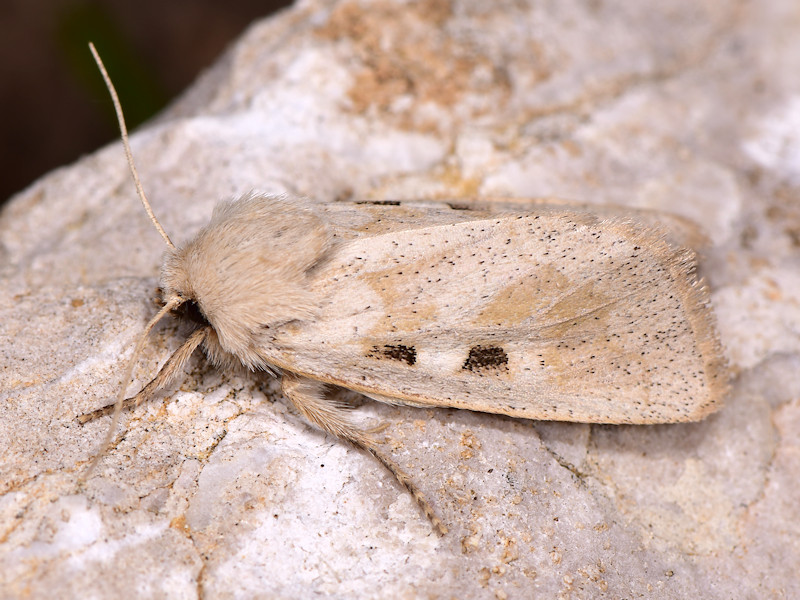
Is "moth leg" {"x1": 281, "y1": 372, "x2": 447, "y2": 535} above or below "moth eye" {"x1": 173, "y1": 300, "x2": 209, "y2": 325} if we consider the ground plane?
below

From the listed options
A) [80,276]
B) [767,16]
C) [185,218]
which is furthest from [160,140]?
[767,16]

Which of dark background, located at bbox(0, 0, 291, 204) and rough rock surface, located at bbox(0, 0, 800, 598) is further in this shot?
dark background, located at bbox(0, 0, 291, 204)

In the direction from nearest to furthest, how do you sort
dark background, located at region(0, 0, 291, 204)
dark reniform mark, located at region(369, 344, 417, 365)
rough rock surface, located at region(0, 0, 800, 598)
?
rough rock surface, located at region(0, 0, 800, 598) → dark reniform mark, located at region(369, 344, 417, 365) → dark background, located at region(0, 0, 291, 204)

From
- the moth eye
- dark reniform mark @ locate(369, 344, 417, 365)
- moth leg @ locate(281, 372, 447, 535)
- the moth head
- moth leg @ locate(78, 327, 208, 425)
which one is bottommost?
moth leg @ locate(281, 372, 447, 535)

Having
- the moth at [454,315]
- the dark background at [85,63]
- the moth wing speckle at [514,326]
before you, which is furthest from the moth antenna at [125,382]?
the dark background at [85,63]

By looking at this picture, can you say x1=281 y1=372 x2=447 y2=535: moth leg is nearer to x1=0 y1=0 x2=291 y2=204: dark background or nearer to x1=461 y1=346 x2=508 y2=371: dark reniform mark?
x1=461 y1=346 x2=508 y2=371: dark reniform mark

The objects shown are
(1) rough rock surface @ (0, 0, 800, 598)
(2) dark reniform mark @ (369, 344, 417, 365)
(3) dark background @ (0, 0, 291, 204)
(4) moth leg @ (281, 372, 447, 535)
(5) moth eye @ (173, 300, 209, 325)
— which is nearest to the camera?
(1) rough rock surface @ (0, 0, 800, 598)

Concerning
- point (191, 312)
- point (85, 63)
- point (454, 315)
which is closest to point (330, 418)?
point (454, 315)

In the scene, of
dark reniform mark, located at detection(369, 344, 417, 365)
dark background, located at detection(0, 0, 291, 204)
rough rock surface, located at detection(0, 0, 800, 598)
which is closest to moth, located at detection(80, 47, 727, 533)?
dark reniform mark, located at detection(369, 344, 417, 365)
